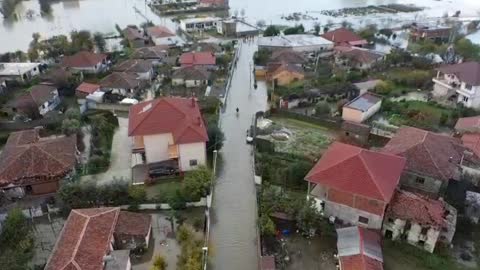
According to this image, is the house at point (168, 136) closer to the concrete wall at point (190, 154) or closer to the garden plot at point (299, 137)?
the concrete wall at point (190, 154)

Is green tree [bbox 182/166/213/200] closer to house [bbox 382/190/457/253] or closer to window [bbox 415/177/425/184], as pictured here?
house [bbox 382/190/457/253]

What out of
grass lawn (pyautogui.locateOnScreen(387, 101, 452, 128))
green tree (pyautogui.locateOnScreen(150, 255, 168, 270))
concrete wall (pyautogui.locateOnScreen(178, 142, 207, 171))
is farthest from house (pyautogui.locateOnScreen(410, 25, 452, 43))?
green tree (pyautogui.locateOnScreen(150, 255, 168, 270))

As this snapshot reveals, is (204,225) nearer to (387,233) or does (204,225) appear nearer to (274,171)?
(274,171)

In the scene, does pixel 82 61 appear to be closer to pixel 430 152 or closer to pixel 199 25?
pixel 199 25

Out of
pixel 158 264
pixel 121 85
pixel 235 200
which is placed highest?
pixel 121 85

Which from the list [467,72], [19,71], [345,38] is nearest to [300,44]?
[345,38]

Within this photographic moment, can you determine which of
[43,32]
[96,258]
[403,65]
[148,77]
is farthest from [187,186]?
[43,32]

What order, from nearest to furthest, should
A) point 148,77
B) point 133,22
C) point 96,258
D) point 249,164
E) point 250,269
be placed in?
point 96,258 < point 250,269 < point 249,164 < point 148,77 < point 133,22
